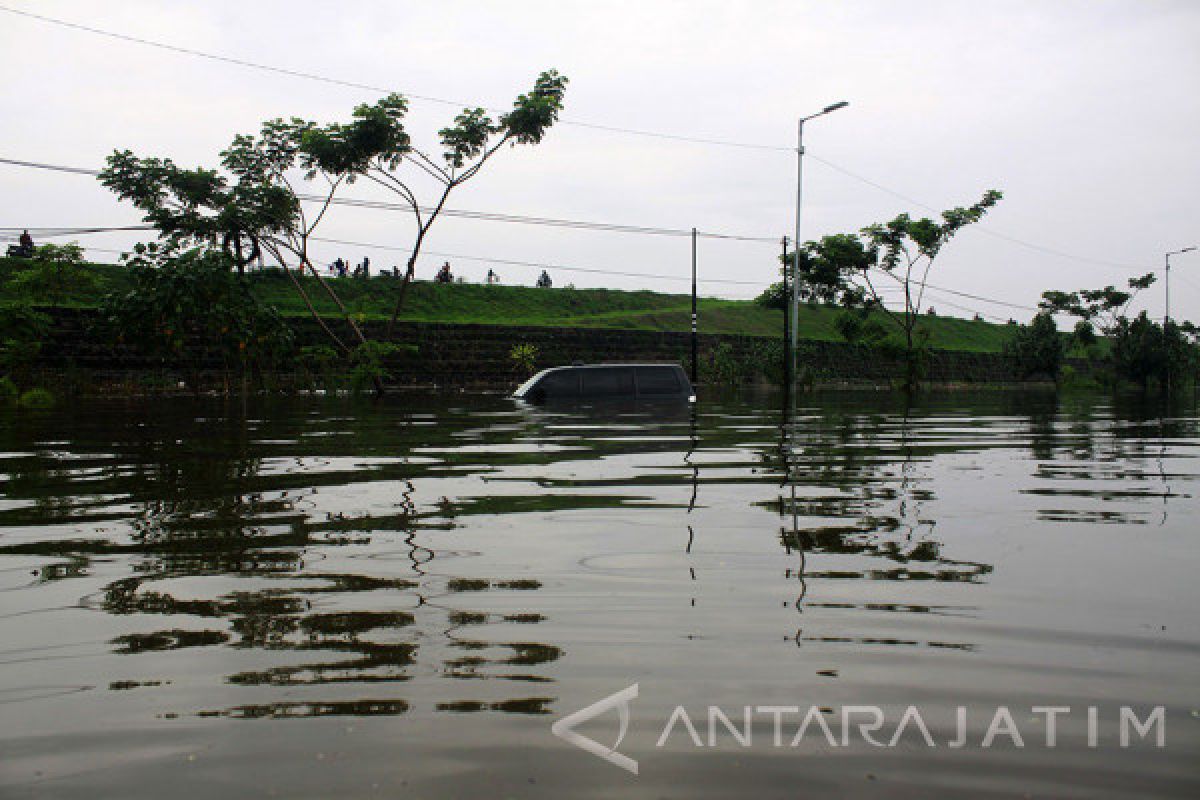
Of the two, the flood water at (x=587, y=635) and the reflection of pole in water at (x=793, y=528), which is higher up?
the reflection of pole in water at (x=793, y=528)

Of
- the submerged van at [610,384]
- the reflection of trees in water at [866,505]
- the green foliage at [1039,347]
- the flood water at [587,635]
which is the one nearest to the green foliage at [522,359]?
the submerged van at [610,384]

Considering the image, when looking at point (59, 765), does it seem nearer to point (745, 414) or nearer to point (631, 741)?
point (631, 741)

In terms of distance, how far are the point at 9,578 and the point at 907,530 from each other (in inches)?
162

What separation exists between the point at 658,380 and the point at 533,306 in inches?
1554

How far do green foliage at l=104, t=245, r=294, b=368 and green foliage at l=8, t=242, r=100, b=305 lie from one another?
187 inches

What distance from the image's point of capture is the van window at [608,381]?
61.7 ft

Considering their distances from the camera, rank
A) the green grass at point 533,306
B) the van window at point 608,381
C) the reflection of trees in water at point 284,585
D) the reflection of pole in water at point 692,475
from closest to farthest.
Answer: the reflection of trees in water at point 284,585 < the reflection of pole in water at point 692,475 < the van window at point 608,381 < the green grass at point 533,306

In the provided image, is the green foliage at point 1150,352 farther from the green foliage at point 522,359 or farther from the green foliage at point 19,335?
the green foliage at point 19,335

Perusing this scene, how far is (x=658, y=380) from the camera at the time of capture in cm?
1934

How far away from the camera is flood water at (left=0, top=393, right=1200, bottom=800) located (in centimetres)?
205

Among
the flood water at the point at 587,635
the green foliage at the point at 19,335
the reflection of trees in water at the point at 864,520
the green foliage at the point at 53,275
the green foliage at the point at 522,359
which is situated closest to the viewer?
the flood water at the point at 587,635

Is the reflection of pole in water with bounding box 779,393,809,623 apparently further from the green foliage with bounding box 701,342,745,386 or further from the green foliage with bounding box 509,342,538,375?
the green foliage with bounding box 701,342,745,386

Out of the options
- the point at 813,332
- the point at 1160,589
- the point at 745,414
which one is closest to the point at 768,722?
the point at 1160,589

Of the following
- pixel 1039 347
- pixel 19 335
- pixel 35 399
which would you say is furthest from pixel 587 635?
pixel 1039 347
